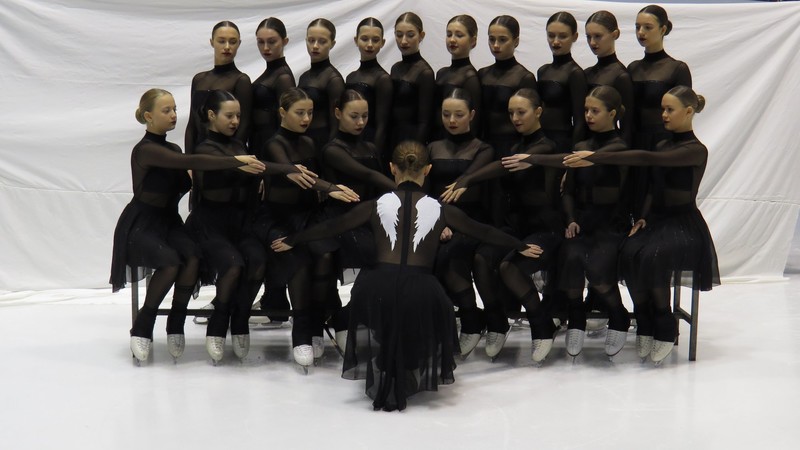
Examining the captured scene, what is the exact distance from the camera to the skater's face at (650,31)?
4.73 meters

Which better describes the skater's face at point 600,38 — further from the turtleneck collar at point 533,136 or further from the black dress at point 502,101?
the turtleneck collar at point 533,136

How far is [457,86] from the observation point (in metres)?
4.80

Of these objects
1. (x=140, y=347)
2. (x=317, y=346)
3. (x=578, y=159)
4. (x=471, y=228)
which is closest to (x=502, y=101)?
(x=578, y=159)

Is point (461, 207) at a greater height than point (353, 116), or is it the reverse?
point (353, 116)

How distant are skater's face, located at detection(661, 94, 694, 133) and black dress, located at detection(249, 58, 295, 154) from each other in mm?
1655

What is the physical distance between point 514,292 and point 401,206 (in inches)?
30.4

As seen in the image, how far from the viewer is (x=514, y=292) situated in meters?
4.48

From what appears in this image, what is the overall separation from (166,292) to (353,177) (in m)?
0.91

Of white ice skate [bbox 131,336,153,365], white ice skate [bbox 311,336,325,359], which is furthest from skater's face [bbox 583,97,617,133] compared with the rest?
white ice skate [bbox 131,336,153,365]

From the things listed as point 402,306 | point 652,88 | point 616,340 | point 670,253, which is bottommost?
point 616,340

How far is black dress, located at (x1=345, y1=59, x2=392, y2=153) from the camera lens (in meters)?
4.84

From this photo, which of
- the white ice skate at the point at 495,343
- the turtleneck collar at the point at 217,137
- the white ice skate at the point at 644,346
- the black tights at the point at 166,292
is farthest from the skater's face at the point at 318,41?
the white ice skate at the point at 644,346

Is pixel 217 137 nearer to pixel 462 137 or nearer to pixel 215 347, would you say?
pixel 215 347

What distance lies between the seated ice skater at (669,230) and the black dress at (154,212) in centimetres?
158
